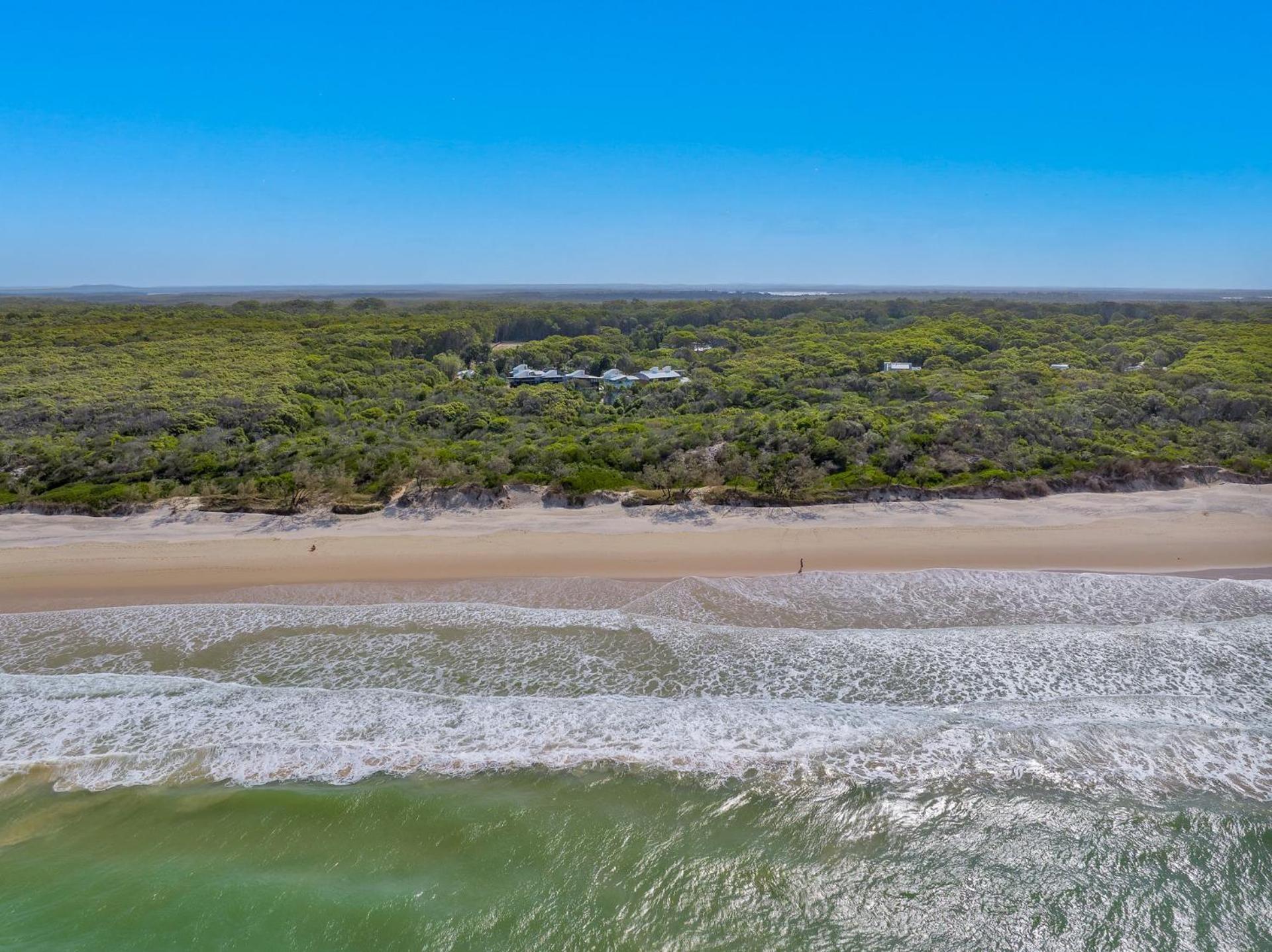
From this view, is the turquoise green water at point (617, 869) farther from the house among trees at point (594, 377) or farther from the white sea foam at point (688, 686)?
the house among trees at point (594, 377)

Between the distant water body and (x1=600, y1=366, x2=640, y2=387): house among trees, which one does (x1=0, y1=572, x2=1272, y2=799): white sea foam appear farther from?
(x1=600, y1=366, x2=640, y2=387): house among trees

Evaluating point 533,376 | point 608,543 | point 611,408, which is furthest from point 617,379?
point 608,543

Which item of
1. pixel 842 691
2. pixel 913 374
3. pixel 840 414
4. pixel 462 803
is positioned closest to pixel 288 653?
pixel 462 803

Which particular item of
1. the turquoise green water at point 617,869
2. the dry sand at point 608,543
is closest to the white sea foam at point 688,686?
the turquoise green water at point 617,869

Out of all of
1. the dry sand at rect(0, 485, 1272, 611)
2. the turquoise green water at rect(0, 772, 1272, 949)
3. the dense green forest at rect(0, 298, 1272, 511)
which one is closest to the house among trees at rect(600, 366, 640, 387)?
the dense green forest at rect(0, 298, 1272, 511)

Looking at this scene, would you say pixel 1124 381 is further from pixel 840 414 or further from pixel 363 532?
pixel 363 532
